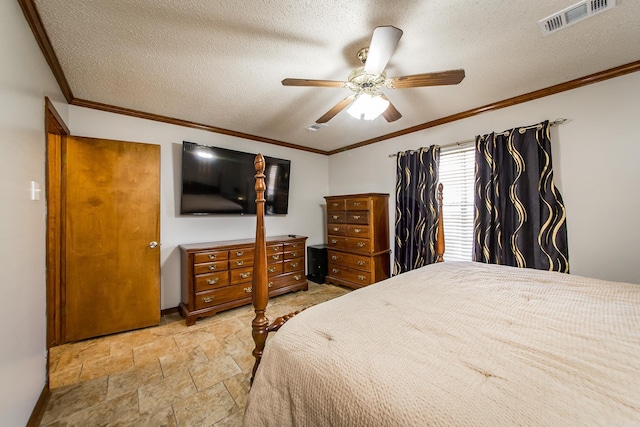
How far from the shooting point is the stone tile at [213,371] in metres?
1.84

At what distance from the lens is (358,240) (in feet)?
12.2

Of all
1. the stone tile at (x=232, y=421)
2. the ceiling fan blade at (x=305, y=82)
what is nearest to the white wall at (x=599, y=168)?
the ceiling fan blade at (x=305, y=82)

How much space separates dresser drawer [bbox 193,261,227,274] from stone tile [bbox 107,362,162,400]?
38.4 inches

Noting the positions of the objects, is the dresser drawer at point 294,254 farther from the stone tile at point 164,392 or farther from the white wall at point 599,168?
the white wall at point 599,168

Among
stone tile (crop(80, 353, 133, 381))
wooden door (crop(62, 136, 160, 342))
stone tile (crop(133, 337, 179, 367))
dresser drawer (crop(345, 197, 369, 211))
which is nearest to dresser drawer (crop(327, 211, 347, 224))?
dresser drawer (crop(345, 197, 369, 211))

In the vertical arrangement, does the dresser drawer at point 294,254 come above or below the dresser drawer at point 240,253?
below

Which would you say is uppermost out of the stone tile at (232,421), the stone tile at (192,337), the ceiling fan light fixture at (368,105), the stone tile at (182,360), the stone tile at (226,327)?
the ceiling fan light fixture at (368,105)

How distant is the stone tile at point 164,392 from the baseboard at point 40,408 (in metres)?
0.51

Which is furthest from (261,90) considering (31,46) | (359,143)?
(359,143)

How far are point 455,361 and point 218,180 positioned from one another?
10.7 ft

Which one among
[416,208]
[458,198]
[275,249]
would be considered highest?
[458,198]

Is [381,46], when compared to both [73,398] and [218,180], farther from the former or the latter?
[73,398]

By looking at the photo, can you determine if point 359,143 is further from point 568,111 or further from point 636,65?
point 636,65

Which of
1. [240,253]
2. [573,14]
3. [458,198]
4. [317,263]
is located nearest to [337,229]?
[317,263]
